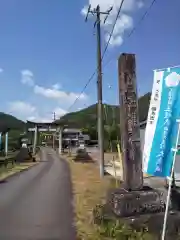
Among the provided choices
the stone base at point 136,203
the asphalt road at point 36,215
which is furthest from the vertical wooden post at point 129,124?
the asphalt road at point 36,215

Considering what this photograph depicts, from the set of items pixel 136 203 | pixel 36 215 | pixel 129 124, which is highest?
pixel 129 124

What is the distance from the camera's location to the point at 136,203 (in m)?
8.02

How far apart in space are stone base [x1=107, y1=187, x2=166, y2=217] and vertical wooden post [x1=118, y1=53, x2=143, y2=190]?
46 centimetres

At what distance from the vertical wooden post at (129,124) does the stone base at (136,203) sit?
461 millimetres

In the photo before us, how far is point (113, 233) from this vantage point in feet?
23.6

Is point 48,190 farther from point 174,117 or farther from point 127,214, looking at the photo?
point 174,117

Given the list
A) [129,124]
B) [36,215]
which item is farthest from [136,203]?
[36,215]

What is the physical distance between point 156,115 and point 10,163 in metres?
29.3

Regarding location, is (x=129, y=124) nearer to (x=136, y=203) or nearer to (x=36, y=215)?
(x=136, y=203)

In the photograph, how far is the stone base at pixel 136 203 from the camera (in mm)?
7934

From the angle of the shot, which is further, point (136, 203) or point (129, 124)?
point (129, 124)

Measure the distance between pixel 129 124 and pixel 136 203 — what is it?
191 cm

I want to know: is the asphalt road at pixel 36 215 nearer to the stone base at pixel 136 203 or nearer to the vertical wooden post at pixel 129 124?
the stone base at pixel 136 203

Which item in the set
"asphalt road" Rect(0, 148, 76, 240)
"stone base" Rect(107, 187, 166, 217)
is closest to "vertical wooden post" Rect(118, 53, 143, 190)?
"stone base" Rect(107, 187, 166, 217)
